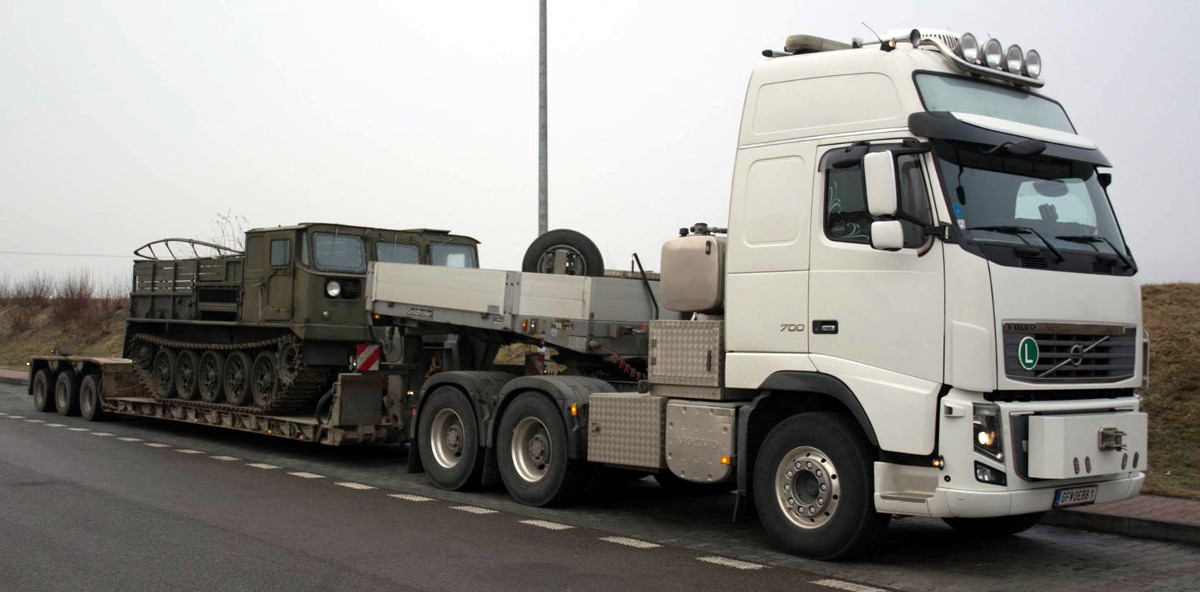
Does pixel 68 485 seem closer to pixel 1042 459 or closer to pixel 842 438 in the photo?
pixel 842 438

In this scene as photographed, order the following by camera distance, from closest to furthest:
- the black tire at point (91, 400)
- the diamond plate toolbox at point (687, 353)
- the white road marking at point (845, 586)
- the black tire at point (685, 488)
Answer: the white road marking at point (845, 586) → the diamond plate toolbox at point (687, 353) → the black tire at point (685, 488) → the black tire at point (91, 400)

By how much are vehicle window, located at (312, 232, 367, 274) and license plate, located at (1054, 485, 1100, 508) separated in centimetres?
1032

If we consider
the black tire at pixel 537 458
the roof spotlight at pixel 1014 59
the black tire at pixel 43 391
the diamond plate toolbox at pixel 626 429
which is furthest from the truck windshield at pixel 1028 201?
the black tire at pixel 43 391

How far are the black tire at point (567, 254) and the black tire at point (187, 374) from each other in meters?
7.65

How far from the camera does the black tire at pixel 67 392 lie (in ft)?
68.4

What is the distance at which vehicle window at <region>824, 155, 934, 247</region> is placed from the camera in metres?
7.73

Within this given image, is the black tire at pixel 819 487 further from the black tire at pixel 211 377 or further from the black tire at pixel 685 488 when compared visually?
the black tire at pixel 211 377

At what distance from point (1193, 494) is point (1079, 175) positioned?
12.5ft

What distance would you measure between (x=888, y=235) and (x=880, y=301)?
0.53 metres

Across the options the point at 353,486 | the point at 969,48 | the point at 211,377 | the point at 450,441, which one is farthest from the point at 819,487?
the point at 211,377

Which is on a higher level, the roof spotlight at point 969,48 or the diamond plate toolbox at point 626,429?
the roof spotlight at point 969,48

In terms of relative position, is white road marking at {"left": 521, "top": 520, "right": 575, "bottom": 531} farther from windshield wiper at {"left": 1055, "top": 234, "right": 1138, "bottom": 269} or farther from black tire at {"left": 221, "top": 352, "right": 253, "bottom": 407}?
black tire at {"left": 221, "top": 352, "right": 253, "bottom": 407}

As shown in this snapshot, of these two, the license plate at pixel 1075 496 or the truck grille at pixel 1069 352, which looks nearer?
the truck grille at pixel 1069 352

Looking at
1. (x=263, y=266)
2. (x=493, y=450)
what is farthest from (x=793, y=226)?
(x=263, y=266)
